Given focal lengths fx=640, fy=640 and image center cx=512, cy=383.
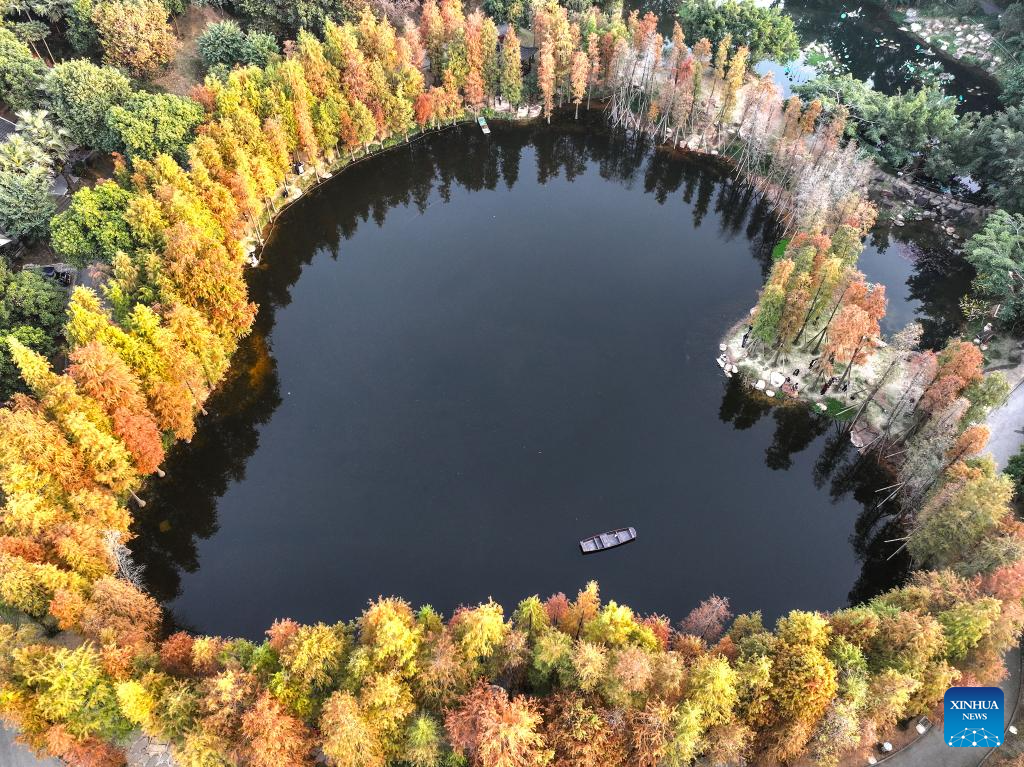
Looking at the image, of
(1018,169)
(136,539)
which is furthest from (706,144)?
(136,539)

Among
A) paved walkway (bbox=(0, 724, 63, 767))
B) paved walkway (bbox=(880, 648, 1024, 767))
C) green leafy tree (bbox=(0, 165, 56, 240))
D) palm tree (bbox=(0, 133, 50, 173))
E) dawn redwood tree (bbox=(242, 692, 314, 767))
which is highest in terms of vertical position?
palm tree (bbox=(0, 133, 50, 173))

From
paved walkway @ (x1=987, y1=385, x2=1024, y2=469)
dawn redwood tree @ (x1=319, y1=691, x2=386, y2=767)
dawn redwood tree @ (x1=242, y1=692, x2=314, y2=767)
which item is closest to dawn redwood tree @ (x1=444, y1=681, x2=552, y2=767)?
dawn redwood tree @ (x1=319, y1=691, x2=386, y2=767)

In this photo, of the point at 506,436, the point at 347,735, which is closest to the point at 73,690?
the point at 347,735

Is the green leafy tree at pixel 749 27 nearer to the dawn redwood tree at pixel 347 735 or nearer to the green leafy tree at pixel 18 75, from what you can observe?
the green leafy tree at pixel 18 75

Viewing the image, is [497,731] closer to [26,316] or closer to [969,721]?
[969,721]

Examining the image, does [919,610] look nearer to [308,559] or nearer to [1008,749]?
[1008,749]

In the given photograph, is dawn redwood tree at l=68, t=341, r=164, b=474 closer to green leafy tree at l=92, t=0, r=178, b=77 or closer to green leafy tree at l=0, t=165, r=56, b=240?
green leafy tree at l=0, t=165, r=56, b=240

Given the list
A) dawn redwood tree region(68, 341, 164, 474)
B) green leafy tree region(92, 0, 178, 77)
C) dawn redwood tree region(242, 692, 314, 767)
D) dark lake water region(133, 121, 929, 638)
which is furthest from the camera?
green leafy tree region(92, 0, 178, 77)
